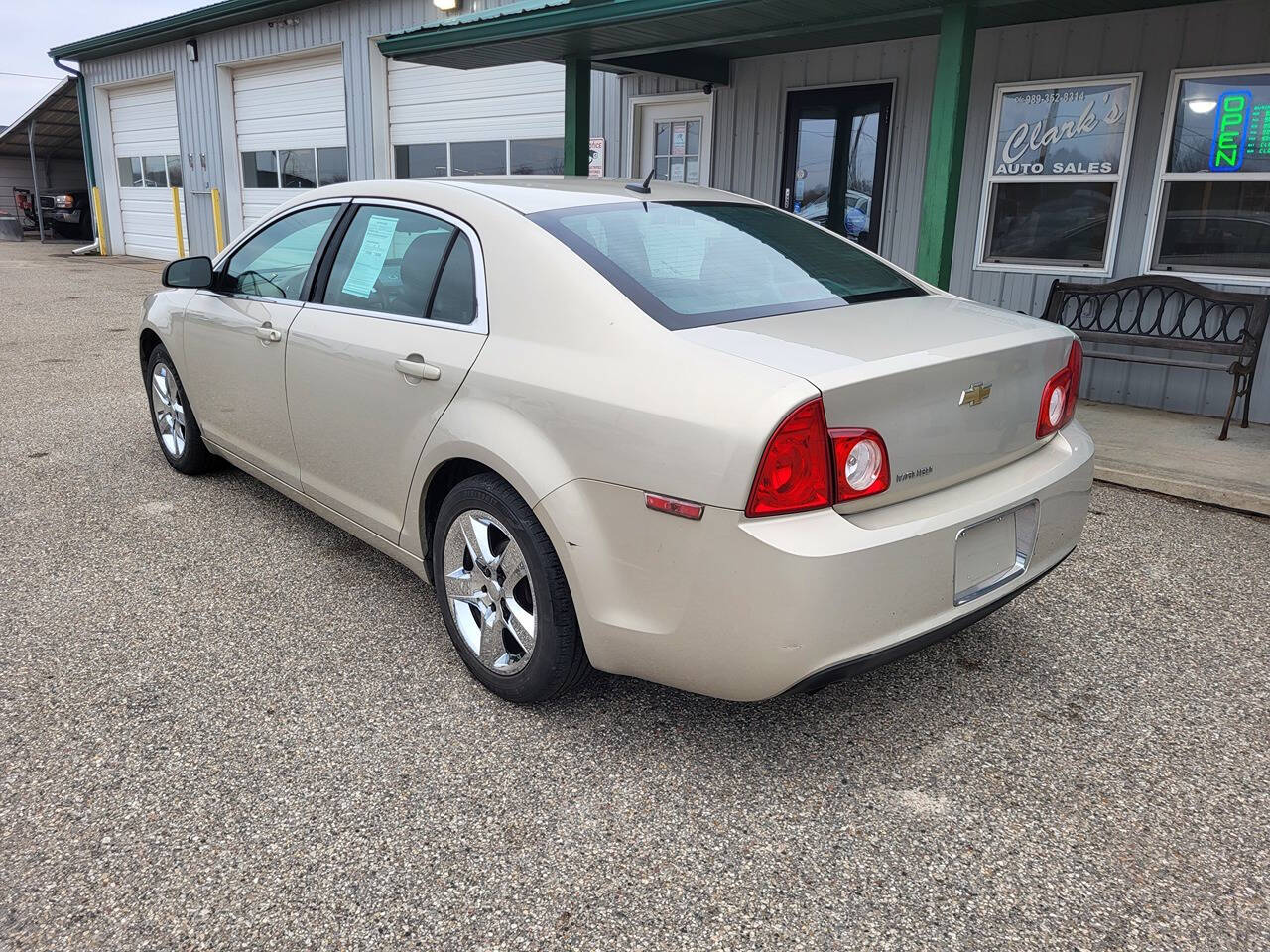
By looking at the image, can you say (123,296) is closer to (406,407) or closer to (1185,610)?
(406,407)

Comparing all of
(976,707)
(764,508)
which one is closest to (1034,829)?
(976,707)

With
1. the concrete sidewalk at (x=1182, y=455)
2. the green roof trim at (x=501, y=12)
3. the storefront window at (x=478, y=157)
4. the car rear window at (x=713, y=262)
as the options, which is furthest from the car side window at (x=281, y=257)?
the storefront window at (x=478, y=157)

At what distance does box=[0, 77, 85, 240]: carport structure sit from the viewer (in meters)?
22.5

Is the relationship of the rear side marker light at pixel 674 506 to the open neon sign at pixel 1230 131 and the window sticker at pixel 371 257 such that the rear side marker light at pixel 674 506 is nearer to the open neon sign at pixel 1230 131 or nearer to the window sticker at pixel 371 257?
the window sticker at pixel 371 257

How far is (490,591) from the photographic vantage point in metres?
2.78

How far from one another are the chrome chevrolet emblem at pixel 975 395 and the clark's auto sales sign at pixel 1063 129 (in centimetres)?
522

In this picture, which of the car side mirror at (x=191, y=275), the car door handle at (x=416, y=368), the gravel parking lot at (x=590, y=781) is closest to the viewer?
the gravel parking lot at (x=590, y=781)

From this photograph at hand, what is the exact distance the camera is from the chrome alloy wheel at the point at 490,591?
267 centimetres

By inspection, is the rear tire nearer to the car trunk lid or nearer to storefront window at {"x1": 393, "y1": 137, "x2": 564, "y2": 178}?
the car trunk lid

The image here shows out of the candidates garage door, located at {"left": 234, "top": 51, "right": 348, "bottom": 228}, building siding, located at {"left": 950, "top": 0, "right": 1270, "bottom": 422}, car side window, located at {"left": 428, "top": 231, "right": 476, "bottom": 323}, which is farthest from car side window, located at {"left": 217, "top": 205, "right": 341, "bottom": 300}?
garage door, located at {"left": 234, "top": 51, "right": 348, "bottom": 228}

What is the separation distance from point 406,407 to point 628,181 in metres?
1.22

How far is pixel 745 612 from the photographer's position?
7.04ft

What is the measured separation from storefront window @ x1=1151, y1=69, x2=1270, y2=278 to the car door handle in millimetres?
5825

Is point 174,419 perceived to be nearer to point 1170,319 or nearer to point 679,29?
point 679,29
